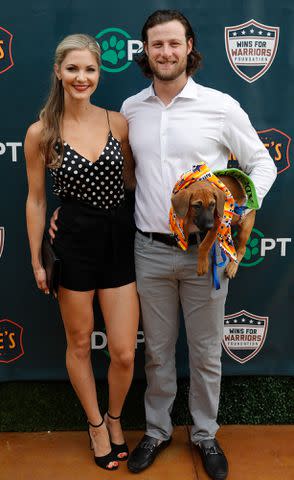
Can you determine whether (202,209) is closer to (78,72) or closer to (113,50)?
(78,72)

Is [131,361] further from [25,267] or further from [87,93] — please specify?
[87,93]

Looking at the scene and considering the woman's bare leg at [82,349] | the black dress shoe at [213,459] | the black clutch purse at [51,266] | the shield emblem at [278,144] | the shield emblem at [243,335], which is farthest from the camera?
the shield emblem at [243,335]

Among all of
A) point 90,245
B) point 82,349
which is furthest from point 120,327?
point 90,245

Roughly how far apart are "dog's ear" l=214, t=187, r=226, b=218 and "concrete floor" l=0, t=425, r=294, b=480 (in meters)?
1.37

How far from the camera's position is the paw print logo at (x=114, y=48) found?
9.41 ft

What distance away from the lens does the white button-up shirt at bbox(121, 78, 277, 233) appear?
242 cm

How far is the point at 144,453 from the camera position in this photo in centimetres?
281

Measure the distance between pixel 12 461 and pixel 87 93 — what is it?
1892mm

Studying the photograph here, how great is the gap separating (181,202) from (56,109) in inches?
28.2

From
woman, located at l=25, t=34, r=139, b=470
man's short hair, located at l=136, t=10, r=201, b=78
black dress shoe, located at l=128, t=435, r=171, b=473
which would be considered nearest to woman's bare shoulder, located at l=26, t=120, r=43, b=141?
woman, located at l=25, t=34, r=139, b=470

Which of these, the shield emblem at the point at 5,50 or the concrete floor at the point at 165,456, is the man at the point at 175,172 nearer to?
the concrete floor at the point at 165,456

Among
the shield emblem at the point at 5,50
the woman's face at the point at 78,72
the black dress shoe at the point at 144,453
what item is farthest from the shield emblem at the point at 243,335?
the shield emblem at the point at 5,50

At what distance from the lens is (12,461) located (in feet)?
9.50

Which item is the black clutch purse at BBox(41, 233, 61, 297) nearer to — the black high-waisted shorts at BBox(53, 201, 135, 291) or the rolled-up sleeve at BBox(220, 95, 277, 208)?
the black high-waisted shorts at BBox(53, 201, 135, 291)
